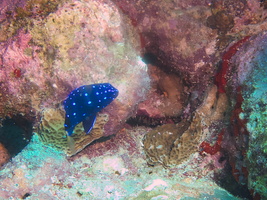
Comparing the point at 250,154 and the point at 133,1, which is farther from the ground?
the point at 133,1

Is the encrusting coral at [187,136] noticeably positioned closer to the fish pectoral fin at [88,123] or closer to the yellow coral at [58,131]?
the yellow coral at [58,131]

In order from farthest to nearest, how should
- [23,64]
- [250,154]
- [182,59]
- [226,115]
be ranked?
[182,59], [226,115], [23,64], [250,154]

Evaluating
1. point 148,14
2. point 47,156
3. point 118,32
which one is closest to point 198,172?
point 47,156

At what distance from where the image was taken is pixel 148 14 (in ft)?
13.6

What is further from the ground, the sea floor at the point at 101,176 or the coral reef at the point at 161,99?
the coral reef at the point at 161,99

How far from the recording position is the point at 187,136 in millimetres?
3809

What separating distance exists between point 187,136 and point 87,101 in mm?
→ 2033

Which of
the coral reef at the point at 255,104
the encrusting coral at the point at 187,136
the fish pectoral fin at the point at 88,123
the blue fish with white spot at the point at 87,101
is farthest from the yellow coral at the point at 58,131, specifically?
the coral reef at the point at 255,104

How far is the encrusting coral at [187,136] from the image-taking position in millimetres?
3668

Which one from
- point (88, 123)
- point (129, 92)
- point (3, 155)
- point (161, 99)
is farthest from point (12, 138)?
point (161, 99)

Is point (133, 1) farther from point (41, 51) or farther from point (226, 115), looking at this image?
point (226, 115)

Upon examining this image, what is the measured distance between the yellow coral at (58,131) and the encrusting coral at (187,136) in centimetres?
127

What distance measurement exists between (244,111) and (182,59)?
5.31ft

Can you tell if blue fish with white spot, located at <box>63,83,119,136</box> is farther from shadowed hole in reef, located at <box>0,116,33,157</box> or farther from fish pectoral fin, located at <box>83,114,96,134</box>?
shadowed hole in reef, located at <box>0,116,33,157</box>
